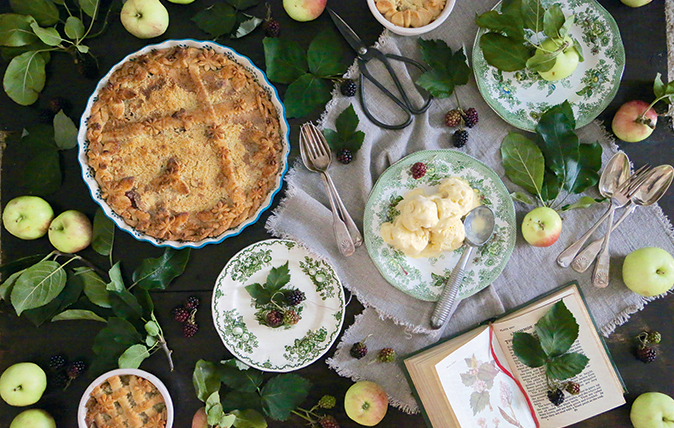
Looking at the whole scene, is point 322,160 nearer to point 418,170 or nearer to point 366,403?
point 418,170

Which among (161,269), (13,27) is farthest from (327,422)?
(13,27)

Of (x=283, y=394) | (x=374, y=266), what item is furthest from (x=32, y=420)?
(x=374, y=266)

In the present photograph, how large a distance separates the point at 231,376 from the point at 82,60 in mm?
1201

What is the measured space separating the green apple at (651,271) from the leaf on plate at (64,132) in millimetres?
1948

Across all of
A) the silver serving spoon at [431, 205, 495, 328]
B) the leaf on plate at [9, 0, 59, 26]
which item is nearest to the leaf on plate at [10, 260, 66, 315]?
the leaf on plate at [9, 0, 59, 26]

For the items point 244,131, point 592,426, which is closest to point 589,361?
point 592,426

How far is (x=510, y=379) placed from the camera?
68.2 inches

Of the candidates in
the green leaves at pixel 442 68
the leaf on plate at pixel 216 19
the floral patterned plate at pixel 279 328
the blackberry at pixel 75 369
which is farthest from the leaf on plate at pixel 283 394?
the leaf on plate at pixel 216 19

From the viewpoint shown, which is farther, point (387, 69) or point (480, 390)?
point (387, 69)

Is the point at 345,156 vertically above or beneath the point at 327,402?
above

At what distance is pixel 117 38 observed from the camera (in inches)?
69.4

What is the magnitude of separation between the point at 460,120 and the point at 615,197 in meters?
0.60

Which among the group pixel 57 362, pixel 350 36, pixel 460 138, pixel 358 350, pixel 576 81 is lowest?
pixel 57 362

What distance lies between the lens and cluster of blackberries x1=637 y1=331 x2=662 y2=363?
69.4 inches
